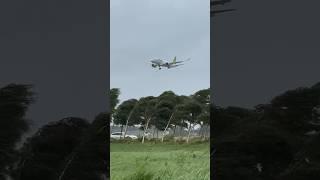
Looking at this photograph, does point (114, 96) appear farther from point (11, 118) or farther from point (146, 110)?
point (11, 118)

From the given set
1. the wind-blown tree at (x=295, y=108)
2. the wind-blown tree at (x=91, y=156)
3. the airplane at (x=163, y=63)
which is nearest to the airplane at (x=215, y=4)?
the wind-blown tree at (x=295, y=108)

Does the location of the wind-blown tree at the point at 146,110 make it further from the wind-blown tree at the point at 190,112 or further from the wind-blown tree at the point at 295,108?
the wind-blown tree at the point at 295,108

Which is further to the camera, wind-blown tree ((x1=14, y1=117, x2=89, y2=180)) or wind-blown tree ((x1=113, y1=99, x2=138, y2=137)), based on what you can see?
wind-blown tree ((x1=113, y1=99, x2=138, y2=137))

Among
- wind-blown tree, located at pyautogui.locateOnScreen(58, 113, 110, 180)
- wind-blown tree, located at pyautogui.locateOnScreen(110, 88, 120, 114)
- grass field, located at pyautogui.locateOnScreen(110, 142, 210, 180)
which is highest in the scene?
wind-blown tree, located at pyautogui.locateOnScreen(110, 88, 120, 114)

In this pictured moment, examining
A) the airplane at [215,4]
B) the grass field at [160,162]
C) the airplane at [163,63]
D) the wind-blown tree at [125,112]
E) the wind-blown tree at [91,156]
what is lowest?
the grass field at [160,162]

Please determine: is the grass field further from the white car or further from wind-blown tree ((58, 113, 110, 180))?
wind-blown tree ((58, 113, 110, 180))

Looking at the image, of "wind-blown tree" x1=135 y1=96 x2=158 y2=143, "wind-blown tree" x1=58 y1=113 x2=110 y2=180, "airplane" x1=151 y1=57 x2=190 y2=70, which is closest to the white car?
"wind-blown tree" x1=135 y1=96 x2=158 y2=143
